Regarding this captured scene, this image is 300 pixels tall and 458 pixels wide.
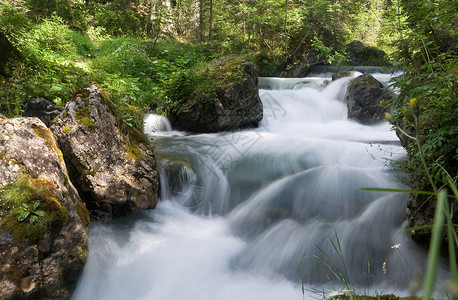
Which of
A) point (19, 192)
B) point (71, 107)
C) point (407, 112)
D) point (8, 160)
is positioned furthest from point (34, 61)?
point (407, 112)

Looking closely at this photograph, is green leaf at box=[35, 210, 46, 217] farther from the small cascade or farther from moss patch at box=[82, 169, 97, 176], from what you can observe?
the small cascade

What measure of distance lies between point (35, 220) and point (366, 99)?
394 inches

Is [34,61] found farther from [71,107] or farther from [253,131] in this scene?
→ [253,131]

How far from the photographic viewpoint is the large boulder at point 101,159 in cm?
396

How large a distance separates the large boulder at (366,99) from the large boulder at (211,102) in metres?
3.97

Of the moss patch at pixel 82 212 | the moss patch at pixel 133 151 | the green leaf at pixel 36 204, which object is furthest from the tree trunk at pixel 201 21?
the green leaf at pixel 36 204

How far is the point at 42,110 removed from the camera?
4.36 meters

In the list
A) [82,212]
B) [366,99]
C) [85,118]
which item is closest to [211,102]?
[85,118]

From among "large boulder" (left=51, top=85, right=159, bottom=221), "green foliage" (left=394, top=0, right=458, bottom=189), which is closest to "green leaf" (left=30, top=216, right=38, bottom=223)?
"large boulder" (left=51, top=85, right=159, bottom=221)

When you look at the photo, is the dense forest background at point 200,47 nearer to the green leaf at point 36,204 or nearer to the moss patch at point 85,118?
the moss patch at point 85,118

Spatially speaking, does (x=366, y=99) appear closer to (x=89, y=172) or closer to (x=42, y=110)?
(x=89, y=172)

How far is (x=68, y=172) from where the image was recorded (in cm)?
400

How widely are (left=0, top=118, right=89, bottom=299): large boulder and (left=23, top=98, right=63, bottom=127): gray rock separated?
900mm

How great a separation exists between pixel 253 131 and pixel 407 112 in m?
7.59
